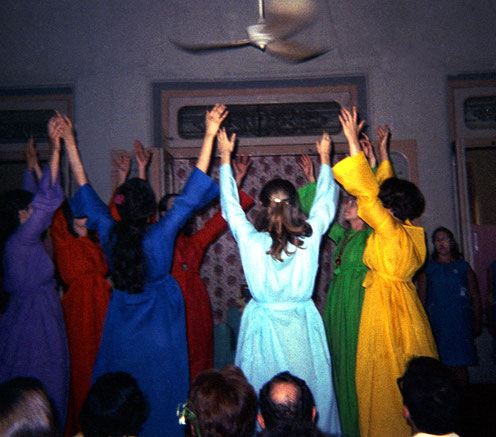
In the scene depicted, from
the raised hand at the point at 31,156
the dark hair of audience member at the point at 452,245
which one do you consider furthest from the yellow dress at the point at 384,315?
the raised hand at the point at 31,156

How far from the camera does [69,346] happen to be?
271 cm

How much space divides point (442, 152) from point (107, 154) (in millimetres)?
2864

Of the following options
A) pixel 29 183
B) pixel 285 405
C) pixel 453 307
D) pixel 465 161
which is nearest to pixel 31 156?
pixel 29 183

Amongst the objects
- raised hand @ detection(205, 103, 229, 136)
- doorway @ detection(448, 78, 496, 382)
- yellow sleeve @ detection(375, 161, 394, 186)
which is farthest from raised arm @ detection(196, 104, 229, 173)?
doorway @ detection(448, 78, 496, 382)

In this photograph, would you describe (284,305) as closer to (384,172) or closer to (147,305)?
(147,305)

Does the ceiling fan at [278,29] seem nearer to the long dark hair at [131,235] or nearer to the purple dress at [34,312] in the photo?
the long dark hair at [131,235]

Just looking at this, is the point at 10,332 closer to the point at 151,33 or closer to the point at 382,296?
the point at 382,296

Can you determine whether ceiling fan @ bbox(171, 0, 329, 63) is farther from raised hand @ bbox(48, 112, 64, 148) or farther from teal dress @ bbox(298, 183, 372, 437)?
teal dress @ bbox(298, 183, 372, 437)

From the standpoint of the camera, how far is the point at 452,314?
332 cm

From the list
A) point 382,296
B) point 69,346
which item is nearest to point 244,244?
point 382,296

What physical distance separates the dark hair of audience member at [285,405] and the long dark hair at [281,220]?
26.2 inches

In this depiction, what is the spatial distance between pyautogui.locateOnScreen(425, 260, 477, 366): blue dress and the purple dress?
2502 mm

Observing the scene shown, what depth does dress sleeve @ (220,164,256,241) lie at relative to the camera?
2.10 m

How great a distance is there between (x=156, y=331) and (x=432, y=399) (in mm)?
1262
